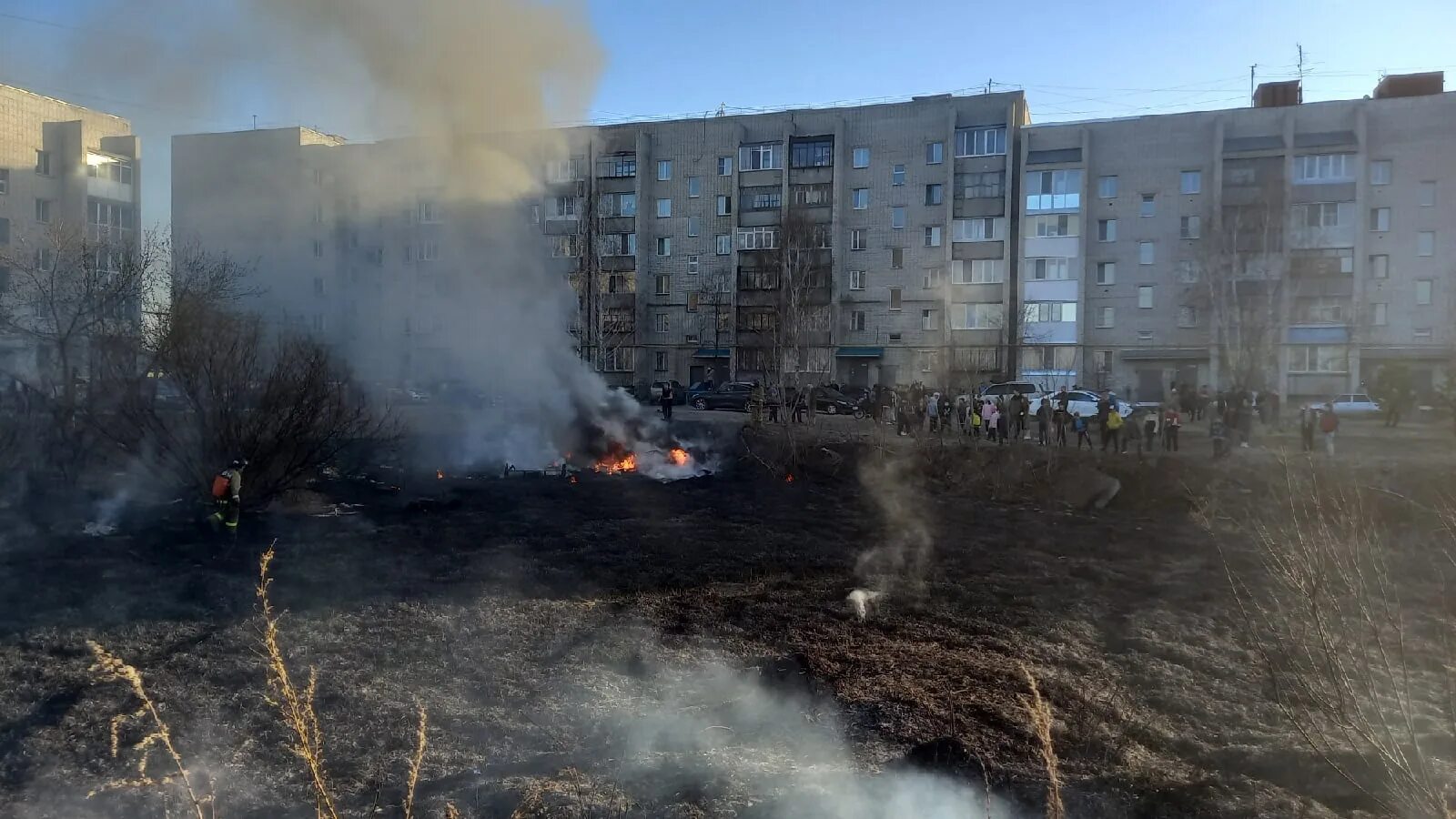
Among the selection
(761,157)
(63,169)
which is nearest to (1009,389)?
(761,157)

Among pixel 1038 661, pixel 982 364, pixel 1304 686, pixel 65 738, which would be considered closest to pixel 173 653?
pixel 65 738

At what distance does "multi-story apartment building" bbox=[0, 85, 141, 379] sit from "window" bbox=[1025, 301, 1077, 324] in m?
39.6

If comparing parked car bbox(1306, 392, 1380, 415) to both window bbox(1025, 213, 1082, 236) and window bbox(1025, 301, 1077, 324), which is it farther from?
window bbox(1025, 213, 1082, 236)

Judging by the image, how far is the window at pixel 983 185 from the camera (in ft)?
144

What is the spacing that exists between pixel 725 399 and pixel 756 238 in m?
11.9

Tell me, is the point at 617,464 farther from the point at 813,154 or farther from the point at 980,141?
the point at 980,141

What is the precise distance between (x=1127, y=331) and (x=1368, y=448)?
71.4ft

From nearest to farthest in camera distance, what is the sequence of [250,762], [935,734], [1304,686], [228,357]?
[1304,686] < [250,762] < [935,734] < [228,357]

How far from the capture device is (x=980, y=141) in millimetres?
44219

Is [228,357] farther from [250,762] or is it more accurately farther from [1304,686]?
[1304,686]

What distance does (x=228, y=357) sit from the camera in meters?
14.2

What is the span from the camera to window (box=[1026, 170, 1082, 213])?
43.0 metres

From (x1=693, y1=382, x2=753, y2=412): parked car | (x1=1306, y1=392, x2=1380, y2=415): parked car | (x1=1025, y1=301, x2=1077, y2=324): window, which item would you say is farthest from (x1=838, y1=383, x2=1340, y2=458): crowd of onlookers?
(x1=1025, y1=301, x2=1077, y2=324): window

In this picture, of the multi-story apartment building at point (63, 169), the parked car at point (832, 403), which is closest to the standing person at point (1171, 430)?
the parked car at point (832, 403)
